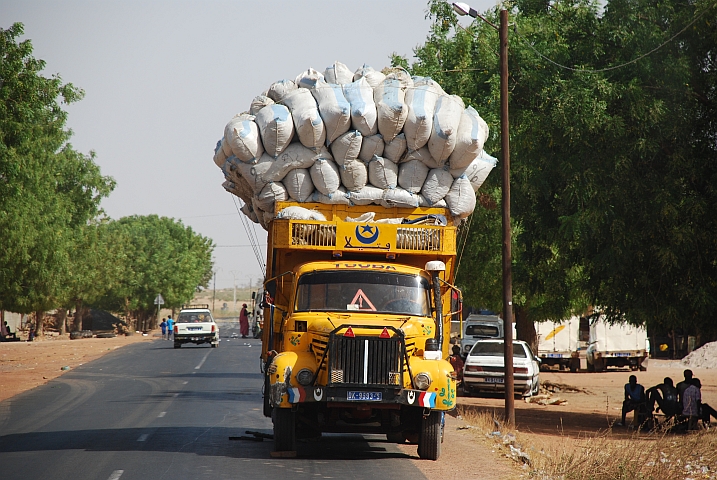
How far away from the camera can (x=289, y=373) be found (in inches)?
496

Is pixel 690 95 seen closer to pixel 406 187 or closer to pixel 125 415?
pixel 406 187

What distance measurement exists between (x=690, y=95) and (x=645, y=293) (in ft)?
14.1

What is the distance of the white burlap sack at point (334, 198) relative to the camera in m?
14.5

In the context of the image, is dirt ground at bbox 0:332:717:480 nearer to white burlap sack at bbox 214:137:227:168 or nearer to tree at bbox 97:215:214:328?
white burlap sack at bbox 214:137:227:168

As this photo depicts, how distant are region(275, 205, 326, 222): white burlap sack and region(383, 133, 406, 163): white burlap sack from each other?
1.56m

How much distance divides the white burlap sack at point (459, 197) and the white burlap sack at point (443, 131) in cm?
44

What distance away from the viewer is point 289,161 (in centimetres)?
1468

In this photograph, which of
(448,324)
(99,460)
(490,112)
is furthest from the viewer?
(490,112)

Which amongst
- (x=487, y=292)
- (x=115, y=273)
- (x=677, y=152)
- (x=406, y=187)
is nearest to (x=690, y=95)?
(x=677, y=152)

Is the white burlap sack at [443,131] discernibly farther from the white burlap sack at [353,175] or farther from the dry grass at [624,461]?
the dry grass at [624,461]

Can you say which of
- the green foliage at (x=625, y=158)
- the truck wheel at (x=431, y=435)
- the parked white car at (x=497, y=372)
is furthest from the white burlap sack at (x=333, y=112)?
the parked white car at (x=497, y=372)

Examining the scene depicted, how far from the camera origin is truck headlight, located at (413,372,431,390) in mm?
12586

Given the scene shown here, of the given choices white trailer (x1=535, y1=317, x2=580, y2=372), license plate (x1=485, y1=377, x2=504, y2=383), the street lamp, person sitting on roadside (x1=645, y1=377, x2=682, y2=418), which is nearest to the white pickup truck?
white trailer (x1=535, y1=317, x2=580, y2=372)

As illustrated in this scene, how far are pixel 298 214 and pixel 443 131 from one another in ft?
8.81
